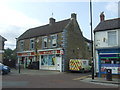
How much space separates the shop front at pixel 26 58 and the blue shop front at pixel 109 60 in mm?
14368

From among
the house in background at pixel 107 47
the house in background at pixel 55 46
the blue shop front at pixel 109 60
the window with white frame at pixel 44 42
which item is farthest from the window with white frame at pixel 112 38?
the window with white frame at pixel 44 42

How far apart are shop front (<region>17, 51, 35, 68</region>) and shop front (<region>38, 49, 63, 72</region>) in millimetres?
2248

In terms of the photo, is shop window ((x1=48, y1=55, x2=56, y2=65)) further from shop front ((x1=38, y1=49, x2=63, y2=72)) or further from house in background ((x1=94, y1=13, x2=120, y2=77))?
house in background ((x1=94, y1=13, x2=120, y2=77))

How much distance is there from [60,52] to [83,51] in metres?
6.84

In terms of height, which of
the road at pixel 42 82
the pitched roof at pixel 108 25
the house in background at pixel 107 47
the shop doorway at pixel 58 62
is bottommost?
the road at pixel 42 82

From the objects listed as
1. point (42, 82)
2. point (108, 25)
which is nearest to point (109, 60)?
point (108, 25)

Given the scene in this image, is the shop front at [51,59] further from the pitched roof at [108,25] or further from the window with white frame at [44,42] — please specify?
the pitched roof at [108,25]

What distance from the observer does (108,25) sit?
1973cm

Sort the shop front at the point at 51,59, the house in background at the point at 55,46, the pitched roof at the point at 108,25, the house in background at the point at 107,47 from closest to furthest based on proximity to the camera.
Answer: the house in background at the point at 107,47 < the pitched roof at the point at 108,25 < the shop front at the point at 51,59 < the house in background at the point at 55,46

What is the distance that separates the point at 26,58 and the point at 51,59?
Answer: 6.51m

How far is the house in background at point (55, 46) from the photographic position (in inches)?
1045

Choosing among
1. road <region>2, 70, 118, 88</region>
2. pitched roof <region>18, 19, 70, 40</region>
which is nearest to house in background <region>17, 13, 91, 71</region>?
pitched roof <region>18, 19, 70, 40</region>

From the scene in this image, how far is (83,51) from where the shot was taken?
103ft

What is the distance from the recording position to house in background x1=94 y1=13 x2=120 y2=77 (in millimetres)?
18141
